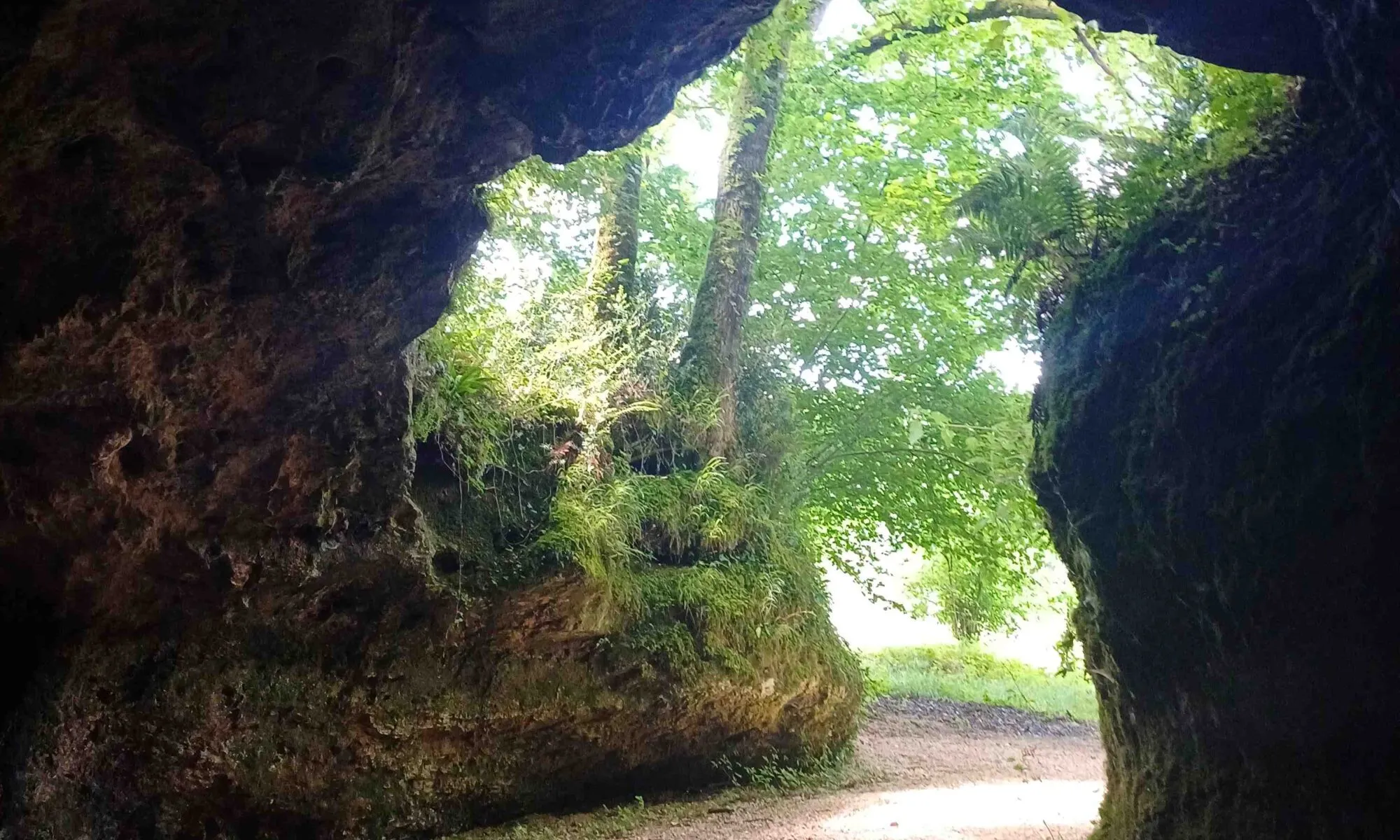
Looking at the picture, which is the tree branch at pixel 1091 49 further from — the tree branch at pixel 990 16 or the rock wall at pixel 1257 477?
the rock wall at pixel 1257 477

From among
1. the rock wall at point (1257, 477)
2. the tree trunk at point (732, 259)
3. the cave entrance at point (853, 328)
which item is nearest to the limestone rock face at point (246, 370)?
the cave entrance at point (853, 328)

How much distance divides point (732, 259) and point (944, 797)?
548 cm

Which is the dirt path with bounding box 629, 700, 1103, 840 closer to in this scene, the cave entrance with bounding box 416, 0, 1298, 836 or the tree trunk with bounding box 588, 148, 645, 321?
the cave entrance with bounding box 416, 0, 1298, 836

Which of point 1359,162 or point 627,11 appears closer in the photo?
point 1359,162

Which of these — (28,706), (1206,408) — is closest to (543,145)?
(1206,408)

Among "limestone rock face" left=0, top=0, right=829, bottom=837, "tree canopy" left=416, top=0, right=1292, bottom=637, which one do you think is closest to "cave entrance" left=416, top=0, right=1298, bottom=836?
"tree canopy" left=416, top=0, right=1292, bottom=637

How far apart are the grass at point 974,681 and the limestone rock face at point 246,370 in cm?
641

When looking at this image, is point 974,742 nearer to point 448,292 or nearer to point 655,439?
point 655,439

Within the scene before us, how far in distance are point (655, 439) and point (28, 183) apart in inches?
192

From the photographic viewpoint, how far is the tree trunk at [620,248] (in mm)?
7277

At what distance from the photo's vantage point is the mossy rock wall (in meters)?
2.38

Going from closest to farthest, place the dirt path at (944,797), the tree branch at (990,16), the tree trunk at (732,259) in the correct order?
the dirt path at (944,797), the tree branch at (990,16), the tree trunk at (732,259)

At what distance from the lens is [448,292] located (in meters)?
4.35

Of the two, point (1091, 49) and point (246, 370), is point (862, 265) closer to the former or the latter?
point (1091, 49)
